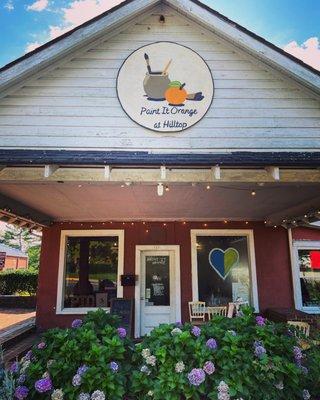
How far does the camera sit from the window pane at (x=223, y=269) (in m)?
8.55

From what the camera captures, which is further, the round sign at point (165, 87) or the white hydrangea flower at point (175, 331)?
the round sign at point (165, 87)

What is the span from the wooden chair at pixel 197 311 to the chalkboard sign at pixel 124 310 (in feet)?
5.00

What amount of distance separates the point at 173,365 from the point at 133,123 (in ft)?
11.5

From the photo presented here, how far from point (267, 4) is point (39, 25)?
15.3 ft

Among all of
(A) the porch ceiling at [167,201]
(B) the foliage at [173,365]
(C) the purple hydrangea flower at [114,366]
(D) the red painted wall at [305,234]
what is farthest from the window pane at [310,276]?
(C) the purple hydrangea flower at [114,366]

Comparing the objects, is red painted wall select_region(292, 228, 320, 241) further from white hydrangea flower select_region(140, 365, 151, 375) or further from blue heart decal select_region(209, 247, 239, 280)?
white hydrangea flower select_region(140, 365, 151, 375)

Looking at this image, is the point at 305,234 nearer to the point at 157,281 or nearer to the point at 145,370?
the point at 157,281

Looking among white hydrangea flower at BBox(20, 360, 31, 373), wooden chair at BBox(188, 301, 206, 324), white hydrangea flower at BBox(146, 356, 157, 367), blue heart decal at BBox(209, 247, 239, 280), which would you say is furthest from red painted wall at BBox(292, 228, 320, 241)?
white hydrangea flower at BBox(20, 360, 31, 373)

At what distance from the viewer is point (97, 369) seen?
2.87 m

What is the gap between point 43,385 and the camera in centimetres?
279

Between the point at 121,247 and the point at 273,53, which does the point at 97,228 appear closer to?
the point at 121,247

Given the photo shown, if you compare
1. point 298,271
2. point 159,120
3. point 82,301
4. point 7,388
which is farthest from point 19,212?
point 298,271

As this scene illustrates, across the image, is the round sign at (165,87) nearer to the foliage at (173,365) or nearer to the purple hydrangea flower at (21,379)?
the foliage at (173,365)

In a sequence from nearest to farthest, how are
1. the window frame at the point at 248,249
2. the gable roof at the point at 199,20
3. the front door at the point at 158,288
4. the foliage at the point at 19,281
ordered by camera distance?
1. the gable roof at the point at 199,20
2. the front door at the point at 158,288
3. the window frame at the point at 248,249
4. the foliage at the point at 19,281
